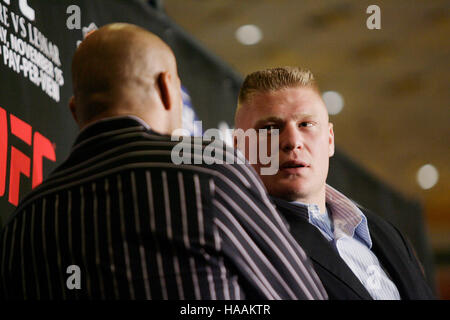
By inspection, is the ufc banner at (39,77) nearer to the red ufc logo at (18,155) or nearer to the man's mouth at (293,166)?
the red ufc logo at (18,155)

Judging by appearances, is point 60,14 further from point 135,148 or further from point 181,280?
point 181,280

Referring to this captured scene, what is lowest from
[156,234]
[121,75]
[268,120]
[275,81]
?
[156,234]

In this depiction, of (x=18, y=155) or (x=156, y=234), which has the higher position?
(x=18, y=155)

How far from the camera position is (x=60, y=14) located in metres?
1.95

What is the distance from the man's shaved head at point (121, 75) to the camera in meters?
0.98

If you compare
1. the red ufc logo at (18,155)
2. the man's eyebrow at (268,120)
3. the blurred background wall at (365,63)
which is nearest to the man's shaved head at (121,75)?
the man's eyebrow at (268,120)

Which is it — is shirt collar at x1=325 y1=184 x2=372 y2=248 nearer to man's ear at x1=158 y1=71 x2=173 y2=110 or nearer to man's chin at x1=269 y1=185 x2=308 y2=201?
man's chin at x1=269 y1=185 x2=308 y2=201

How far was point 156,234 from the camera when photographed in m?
0.83

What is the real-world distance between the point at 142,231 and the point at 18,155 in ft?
2.91

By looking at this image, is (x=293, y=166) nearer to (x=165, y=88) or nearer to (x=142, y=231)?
(x=165, y=88)

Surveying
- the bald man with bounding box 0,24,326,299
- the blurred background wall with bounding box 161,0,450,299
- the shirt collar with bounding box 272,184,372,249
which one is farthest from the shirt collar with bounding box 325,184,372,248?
the blurred background wall with bounding box 161,0,450,299

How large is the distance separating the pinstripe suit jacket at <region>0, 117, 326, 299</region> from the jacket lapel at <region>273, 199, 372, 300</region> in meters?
0.24

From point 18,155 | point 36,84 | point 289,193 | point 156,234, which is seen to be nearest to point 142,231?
point 156,234
